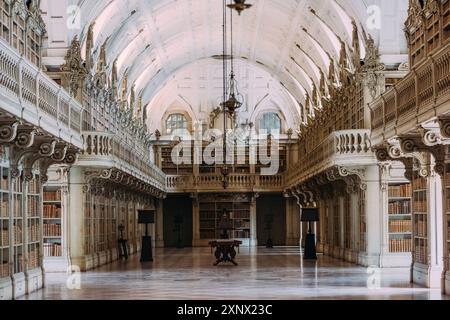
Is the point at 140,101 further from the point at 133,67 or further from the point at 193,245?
the point at 193,245

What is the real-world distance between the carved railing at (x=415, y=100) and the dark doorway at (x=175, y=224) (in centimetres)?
2485

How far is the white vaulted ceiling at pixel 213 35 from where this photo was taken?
28359mm

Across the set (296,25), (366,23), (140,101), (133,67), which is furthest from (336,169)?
(140,101)

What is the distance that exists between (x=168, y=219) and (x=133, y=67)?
11.3m

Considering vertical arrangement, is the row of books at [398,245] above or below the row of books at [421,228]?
below

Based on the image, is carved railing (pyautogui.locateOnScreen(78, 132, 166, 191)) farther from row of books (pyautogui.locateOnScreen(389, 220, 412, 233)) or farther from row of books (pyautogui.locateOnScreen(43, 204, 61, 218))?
row of books (pyautogui.locateOnScreen(389, 220, 412, 233))

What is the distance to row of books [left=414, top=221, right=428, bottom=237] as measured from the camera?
18766 mm

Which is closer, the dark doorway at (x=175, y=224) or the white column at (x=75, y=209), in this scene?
the white column at (x=75, y=209)

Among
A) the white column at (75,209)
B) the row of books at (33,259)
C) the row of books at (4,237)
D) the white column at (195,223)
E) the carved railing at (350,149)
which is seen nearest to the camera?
the row of books at (4,237)

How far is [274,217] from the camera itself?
44.7 metres

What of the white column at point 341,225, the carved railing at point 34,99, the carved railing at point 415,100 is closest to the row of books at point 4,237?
the carved railing at point 34,99

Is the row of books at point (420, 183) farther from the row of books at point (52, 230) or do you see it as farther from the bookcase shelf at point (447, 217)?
the row of books at point (52, 230)

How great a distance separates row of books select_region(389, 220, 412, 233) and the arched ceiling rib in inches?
227

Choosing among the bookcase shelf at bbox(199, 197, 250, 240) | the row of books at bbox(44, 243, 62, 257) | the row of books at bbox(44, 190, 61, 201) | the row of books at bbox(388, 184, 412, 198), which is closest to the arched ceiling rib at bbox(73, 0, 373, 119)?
the row of books at bbox(44, 190, 61, 201)
